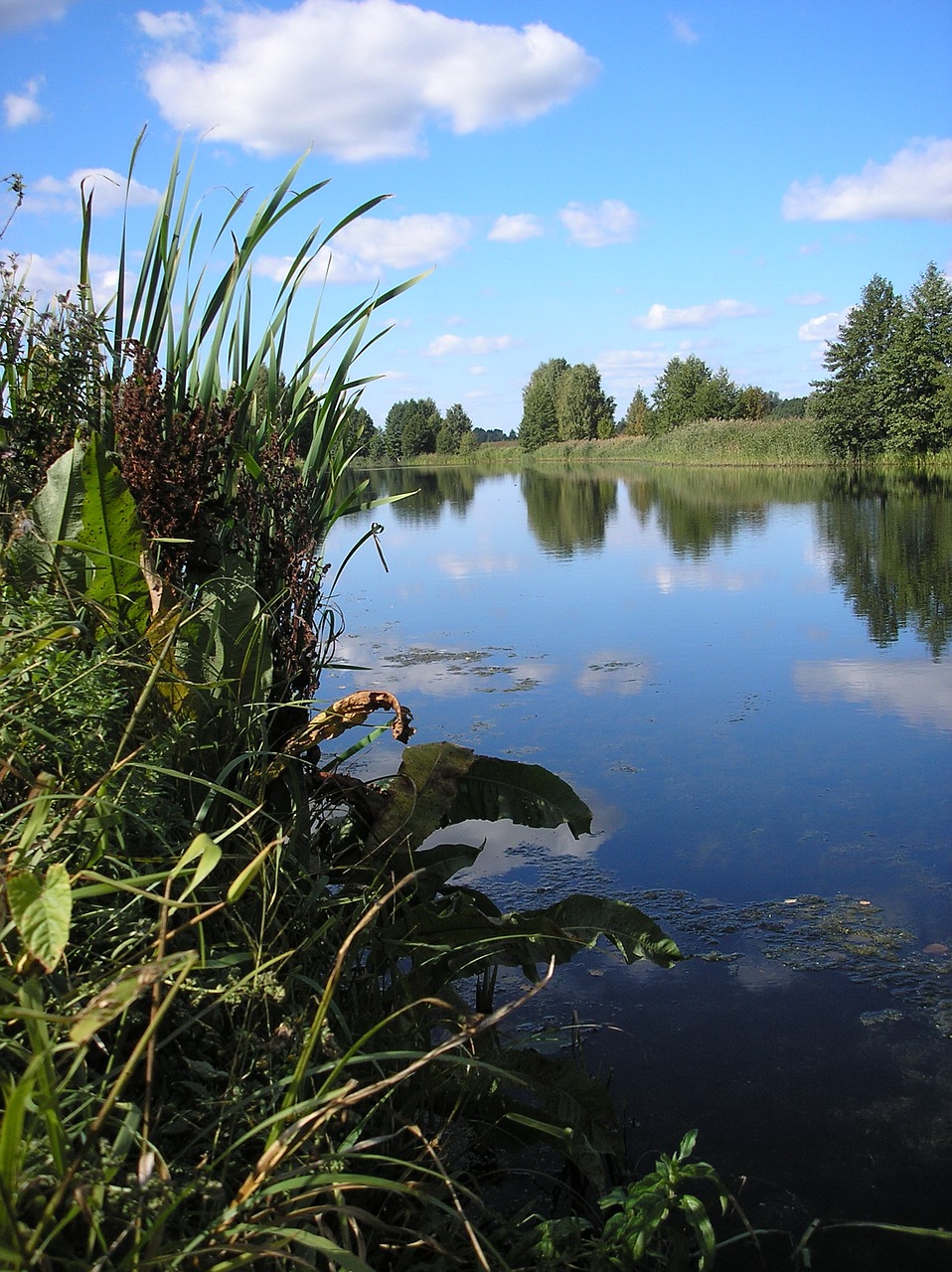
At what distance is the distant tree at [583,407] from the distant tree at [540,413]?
2.39m

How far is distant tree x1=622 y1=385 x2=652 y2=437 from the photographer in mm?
78750

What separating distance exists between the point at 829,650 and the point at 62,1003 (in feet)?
24.4

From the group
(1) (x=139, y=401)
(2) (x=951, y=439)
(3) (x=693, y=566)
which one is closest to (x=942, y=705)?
(1) (x=139, y=401)

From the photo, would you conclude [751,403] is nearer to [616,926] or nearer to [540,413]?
[540,413]

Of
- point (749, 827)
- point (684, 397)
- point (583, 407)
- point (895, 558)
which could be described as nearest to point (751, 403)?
point (684, 397)

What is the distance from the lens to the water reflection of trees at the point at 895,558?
912 cm

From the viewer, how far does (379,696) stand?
2.87m

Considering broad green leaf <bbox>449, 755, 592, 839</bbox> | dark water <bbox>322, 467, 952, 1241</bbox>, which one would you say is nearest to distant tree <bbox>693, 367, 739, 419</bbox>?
dark water <bbox>322, 467, 952, 1241</bbox>

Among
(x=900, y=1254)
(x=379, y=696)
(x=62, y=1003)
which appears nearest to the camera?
(x=62, y=1003)

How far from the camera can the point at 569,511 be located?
83.7 ft

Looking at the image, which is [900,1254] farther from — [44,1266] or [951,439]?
[951,439]

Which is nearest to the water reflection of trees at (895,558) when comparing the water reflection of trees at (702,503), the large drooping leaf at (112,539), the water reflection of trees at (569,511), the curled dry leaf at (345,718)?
the water reflection of trees at (702,503)

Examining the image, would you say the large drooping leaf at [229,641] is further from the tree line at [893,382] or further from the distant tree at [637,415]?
the distant tree at [637,415]

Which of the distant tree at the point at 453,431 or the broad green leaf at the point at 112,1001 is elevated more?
the distant tree at the point at 453,431
